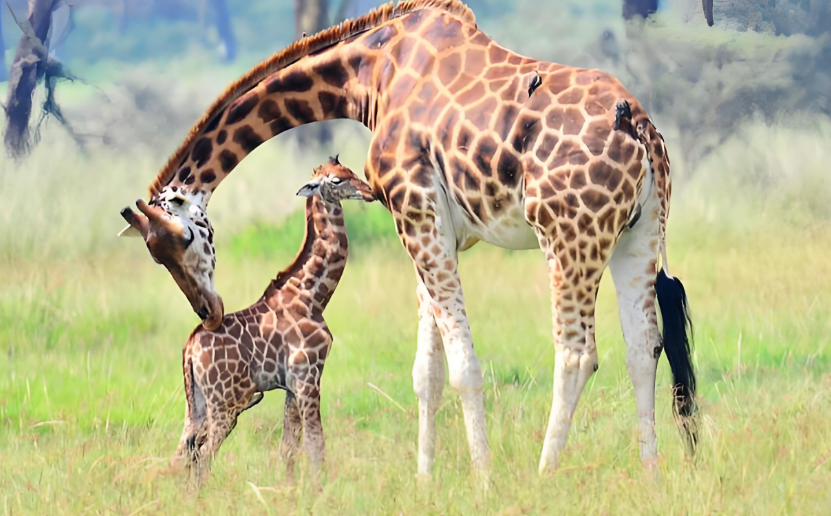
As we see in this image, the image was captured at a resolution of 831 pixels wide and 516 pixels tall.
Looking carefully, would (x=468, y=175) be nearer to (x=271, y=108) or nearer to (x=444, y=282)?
(x=444, y=282)

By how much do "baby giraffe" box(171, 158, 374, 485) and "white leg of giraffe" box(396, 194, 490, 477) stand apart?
0.52 metres

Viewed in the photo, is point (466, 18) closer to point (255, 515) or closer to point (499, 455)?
point (499, 455)

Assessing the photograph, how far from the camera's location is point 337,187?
5637mm

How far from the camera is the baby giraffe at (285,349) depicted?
17.5ft

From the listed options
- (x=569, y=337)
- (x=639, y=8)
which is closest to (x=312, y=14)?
(x=639, y=8)

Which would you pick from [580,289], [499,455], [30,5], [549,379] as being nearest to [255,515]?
[499,455]

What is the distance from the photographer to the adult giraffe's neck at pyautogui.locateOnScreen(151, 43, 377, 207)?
5637 millimetres

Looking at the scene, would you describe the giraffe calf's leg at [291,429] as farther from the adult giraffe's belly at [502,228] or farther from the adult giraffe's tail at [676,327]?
the adult giraffe's tail at [676,327]

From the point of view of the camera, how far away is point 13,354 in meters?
8.02

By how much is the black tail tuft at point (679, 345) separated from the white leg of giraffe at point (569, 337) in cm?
62

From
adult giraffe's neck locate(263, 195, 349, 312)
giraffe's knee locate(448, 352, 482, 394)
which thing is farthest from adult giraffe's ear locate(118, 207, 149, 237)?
giraffe's knee locate(448, 352, 482, 394)

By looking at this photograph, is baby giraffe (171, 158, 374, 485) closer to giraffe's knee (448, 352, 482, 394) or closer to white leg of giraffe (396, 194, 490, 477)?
white leg of giraffe (396, 194, 490, 477)

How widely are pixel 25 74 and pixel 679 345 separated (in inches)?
366

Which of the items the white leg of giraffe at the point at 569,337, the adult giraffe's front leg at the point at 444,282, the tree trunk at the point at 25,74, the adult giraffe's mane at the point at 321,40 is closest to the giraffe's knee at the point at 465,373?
the adult giraffe's front leg at the point at 444,282
